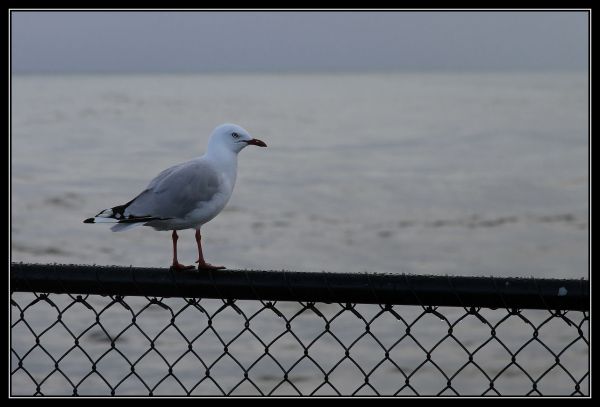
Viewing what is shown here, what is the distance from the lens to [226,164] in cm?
470

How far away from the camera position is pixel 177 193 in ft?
14.4

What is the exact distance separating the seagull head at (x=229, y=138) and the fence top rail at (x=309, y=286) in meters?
1.56

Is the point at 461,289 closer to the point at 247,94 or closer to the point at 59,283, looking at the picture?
the point at 59,283

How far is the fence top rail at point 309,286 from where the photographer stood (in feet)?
10.0

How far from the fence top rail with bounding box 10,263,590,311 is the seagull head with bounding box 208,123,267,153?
1564mm

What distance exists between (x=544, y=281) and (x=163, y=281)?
1190 mm

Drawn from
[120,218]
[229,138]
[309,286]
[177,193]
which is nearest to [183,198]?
[177,193]

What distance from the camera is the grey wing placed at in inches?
171

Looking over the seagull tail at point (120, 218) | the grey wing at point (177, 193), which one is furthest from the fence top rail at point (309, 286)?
the grey wing at point (177, 193)

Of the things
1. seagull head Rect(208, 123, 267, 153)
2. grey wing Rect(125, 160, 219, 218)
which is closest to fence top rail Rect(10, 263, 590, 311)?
grey wing Rect(125, 160, 219, 218)

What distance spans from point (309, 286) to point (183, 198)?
142cm

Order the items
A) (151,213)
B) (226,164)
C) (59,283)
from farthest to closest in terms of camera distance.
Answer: (226,164) < (151,213) < (59,283)

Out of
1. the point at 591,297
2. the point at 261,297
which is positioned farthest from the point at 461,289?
the point at 261,297

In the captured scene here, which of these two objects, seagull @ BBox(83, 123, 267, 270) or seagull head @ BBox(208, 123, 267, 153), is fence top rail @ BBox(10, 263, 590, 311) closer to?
seagull @ BBox(83, 123, 267, 270)
